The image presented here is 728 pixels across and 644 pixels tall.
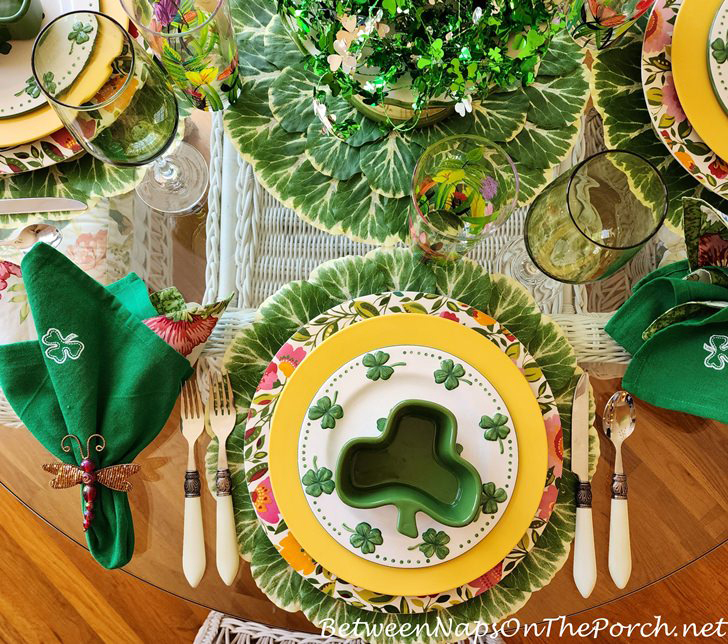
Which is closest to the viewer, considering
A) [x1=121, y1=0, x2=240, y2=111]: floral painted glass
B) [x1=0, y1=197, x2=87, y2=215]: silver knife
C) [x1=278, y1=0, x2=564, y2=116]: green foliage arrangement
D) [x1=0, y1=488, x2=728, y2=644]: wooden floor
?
[x1=278, y1=0, x2=564, y2=116]: green foliage arrangement

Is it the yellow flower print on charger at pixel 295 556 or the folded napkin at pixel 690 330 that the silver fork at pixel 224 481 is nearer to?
the yellow flower print on charger at pixel 295 556

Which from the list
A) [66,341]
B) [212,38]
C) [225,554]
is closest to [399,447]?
[225,554]

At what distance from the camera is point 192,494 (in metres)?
0.60

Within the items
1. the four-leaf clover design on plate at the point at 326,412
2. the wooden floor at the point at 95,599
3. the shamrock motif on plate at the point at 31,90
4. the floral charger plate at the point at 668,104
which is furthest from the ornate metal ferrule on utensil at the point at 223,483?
the wooden floor at the point at 95,599

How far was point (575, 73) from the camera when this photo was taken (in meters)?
0.66

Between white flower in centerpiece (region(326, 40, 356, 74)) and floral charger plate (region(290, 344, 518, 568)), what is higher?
white flower in centerpiece (region(326, 40, 356, 74))

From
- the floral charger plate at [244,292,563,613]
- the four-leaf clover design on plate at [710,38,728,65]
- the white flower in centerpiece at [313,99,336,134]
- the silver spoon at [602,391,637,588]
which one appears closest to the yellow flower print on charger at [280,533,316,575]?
the floral charger plate at [244,292,563,613]

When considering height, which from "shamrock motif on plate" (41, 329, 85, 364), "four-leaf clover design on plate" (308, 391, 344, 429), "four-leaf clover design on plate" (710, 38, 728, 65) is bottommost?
"four-leaf clover design on plate" (308, 391, 344, 429)

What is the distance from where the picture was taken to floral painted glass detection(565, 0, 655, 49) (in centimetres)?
55

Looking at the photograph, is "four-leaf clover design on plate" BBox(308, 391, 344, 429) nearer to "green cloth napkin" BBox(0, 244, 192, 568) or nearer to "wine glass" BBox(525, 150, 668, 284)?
"green cloth napkin" BBox(0, 244, 192, 568)

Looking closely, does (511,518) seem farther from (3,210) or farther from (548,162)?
(3,210)

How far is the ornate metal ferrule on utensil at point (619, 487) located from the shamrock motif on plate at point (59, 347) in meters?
0.57

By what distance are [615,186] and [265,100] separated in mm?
403

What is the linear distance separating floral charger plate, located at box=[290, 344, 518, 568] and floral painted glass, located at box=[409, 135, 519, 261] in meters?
0.12
